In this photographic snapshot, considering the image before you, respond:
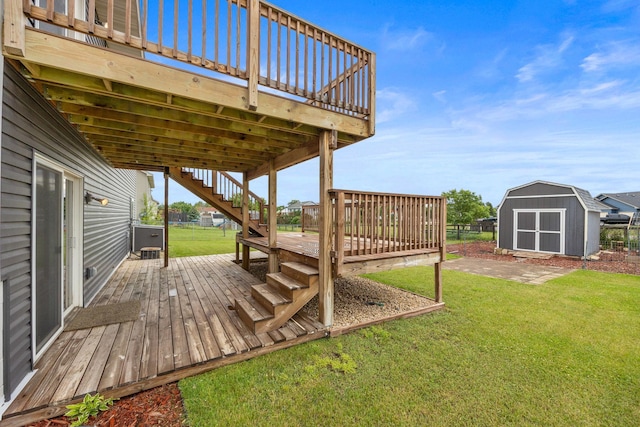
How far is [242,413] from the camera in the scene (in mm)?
1976

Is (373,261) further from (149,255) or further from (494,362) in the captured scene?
(149,255)

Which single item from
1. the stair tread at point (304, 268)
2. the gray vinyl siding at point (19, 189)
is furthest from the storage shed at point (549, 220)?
the gray vinyl siding at point (19, 189)

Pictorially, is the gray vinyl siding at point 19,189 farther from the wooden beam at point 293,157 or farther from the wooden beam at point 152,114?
the wooden beam at point 293,157

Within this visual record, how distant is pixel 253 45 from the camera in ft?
8.82

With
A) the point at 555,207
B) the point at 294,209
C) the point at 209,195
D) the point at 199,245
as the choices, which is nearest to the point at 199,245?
the point at 199,245

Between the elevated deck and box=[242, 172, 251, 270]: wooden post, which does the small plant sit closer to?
the elevated deck

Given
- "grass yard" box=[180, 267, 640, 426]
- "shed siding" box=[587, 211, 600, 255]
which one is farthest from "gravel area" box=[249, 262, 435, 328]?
"shed siding" box=[587, 211, 600, 255]

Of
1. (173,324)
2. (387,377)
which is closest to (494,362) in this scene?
(387,377)

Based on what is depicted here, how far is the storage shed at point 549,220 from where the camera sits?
955 centimetres

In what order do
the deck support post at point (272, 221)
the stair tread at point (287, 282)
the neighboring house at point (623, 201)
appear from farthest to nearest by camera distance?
the neighboring house at point (623, 201), the deck support post at point (272, 221), the stair tread at point (287, 282)

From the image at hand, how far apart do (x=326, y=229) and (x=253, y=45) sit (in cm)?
227

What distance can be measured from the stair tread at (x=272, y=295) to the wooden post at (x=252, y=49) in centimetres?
238

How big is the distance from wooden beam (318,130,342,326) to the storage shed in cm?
1046

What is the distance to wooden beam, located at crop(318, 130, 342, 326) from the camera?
3377 mm
